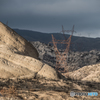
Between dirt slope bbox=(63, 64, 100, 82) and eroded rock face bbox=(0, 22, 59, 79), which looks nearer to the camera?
eroded rock face bbox=(0, 22, 59, 79)

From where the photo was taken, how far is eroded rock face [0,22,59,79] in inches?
292

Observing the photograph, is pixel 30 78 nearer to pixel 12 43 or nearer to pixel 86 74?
pixel 12 43

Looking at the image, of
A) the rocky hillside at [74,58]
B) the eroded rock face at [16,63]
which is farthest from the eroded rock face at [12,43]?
the rocky hillside at [74,58]

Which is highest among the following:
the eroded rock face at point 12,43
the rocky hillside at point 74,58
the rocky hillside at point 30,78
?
the rocky hillside at point 74,58

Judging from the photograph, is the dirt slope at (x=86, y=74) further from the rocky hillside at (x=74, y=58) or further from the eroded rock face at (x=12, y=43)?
the rocky hillside at (x=74, y=58)

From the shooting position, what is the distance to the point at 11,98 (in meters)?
4.73

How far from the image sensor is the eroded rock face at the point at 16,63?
7.42 m

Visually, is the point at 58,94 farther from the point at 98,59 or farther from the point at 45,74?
the point at 98,59

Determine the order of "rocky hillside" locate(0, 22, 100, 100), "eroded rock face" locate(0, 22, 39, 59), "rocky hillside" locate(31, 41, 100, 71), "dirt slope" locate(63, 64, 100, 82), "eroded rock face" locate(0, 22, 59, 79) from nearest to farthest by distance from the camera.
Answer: "rocky hillside" locate(0, 22, 100, 100) → "eroded rock face" locate(0, 22, 59, 79) → "eroded rock face" locate(0, 22, 39, 59) → "dirt slope" locate(63, 64, 100, 82) → "rocky hillside" locate(31, 41, 100, 71)

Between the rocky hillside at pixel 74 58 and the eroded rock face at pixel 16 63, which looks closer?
the eroded rock face at pixel 16 63

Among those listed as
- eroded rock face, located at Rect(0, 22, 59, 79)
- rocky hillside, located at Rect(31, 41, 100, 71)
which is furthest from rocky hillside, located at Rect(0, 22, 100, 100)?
rocky hillside, located at Rect(31, 41, 100, 71)

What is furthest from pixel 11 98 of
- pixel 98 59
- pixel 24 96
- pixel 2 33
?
pixel 98 59

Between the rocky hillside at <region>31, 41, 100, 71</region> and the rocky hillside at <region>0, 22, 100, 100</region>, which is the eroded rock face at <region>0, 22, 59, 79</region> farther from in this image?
the rocky hillside at <region>31, 41, 100, 71</region>

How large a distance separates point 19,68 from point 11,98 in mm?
3091
